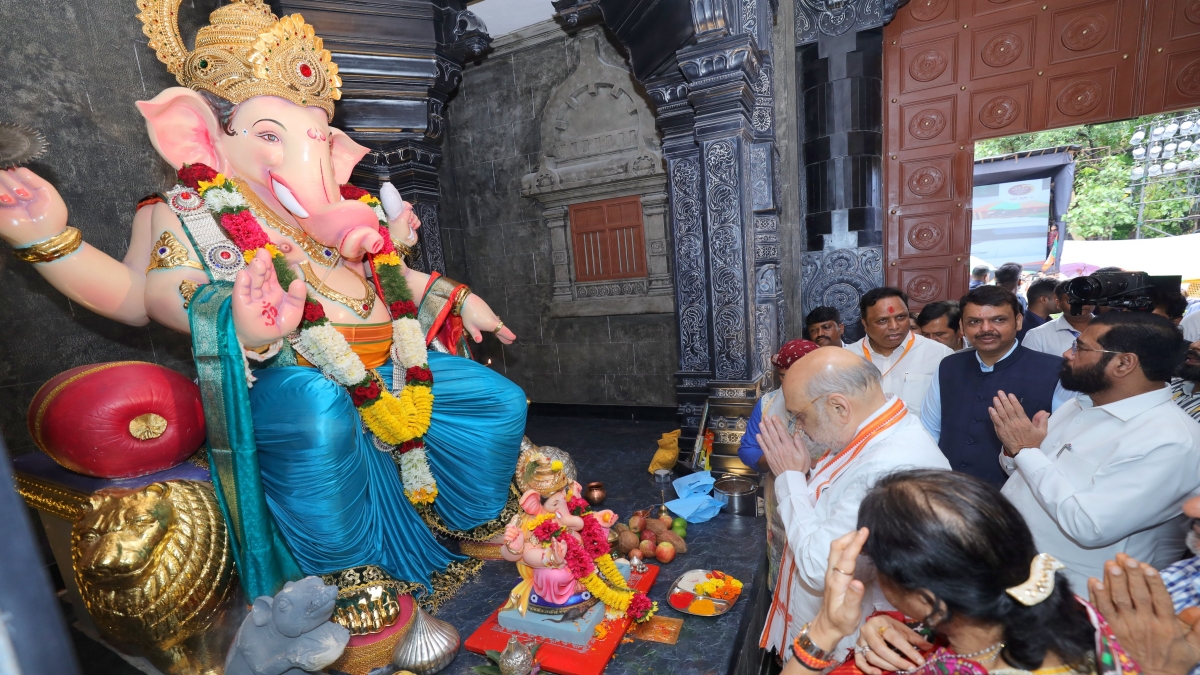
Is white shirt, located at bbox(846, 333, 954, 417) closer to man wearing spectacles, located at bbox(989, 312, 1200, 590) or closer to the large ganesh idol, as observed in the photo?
man wearing spectacles, located at bbox(989, 312, 1200, 590)

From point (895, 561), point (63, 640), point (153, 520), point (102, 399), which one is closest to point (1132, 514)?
point (895, 561)

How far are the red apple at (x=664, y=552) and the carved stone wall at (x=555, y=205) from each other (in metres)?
3.36

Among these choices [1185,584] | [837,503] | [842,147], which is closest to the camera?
[1185,584]

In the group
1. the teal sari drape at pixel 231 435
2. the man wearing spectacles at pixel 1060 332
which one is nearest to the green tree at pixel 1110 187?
the man wearing spectacles at pixel 1060 332

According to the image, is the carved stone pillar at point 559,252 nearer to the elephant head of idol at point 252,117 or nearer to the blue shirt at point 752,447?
the blue shirt at point 752,447

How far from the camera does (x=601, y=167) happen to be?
6133mm

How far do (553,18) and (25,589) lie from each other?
262 inches

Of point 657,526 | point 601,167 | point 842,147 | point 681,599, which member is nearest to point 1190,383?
point 681,599

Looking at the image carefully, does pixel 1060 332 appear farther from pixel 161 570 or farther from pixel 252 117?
pixel 161 570

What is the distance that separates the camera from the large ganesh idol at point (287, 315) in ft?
7.29

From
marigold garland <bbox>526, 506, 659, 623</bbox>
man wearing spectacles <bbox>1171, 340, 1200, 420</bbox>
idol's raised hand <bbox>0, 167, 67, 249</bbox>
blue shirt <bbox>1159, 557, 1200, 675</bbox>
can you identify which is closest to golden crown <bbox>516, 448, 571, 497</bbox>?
marigold garland <bbox>526, 506, 659, 623</bbox>

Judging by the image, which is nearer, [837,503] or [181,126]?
[837,503]

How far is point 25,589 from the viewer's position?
57 cm

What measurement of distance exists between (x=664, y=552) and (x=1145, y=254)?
7.63 metres
